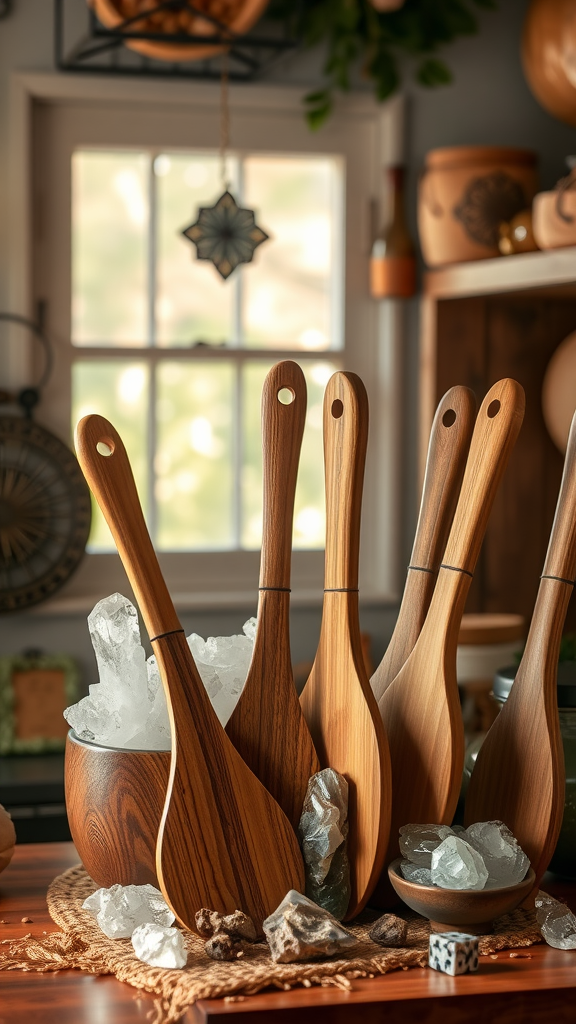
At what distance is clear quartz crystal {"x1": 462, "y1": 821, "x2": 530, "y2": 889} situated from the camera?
29.7 inches

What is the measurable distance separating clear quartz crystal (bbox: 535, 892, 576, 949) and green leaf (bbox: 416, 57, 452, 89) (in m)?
2.00

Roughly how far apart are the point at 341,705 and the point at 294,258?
1876mm

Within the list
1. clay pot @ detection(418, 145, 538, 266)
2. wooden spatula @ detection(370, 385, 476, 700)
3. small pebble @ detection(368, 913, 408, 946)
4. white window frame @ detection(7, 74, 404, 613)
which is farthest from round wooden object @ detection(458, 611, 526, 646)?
small pebble @ detection(368, 913, 408, 946)

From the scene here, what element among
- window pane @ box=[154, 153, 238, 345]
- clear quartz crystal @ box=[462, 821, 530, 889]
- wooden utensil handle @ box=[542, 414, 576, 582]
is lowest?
clear quartz crystal @ box=[462, 821, 530, 889]

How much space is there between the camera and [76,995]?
2.25ft

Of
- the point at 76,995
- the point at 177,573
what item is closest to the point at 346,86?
the point at 177,573

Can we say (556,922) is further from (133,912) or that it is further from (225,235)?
(225,235)

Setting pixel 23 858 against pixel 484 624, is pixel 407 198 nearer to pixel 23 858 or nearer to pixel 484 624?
pixel 484 624

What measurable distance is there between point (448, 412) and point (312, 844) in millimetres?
321

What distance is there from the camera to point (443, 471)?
2.79 ft

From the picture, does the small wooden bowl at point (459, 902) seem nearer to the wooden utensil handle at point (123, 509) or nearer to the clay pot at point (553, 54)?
the wooden utensil handle at point (123, 509)

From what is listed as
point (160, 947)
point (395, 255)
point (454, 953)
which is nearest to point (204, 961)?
point (160, 947)

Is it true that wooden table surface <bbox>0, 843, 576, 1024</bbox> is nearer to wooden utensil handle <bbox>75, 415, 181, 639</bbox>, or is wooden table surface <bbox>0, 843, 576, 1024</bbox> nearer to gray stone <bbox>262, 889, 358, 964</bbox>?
gray stone <bbox>262, 889, 358, 964</bbox>

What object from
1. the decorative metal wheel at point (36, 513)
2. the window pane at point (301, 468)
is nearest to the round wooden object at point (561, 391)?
the window pane at point (301, 468)
